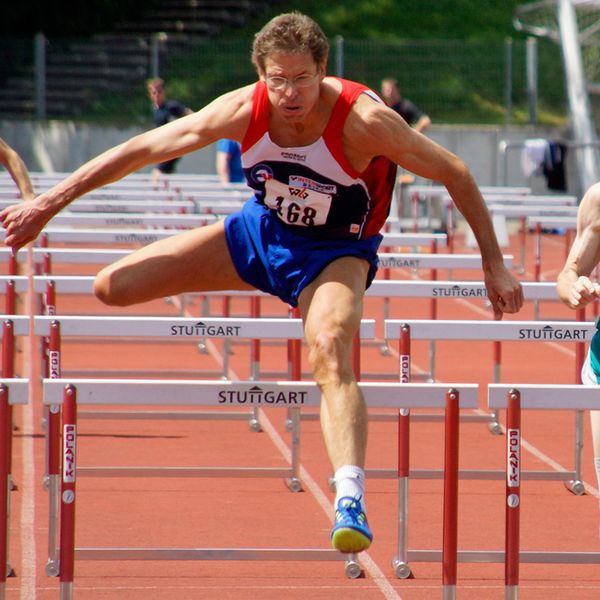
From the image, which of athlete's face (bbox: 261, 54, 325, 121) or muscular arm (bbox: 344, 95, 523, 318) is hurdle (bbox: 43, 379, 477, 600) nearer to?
muscular arm (bbox: 344, 95, 523, 318)

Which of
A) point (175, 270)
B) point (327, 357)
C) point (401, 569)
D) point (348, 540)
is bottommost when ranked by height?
point (401, 569)

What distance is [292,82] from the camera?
514 cm

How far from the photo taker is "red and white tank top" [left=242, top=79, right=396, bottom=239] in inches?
209

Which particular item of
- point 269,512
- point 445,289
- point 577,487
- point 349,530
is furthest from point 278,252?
point 577,487

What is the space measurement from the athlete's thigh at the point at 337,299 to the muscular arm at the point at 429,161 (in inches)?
15.3

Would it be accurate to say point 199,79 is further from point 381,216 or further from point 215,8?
point 381,216

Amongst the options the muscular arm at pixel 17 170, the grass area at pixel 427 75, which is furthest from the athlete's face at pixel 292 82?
the grass area at pixel 427 75

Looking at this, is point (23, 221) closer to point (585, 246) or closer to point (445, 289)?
point (585, 246)

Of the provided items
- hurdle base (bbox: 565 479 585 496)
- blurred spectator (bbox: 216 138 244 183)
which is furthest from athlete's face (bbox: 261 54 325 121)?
blurred spectator (bbox: 216 138 244 183)

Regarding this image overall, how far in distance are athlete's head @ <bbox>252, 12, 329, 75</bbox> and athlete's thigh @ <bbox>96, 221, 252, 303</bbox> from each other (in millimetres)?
807

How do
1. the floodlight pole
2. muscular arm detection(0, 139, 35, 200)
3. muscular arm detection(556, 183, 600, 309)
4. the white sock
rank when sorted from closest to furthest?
the white sock < muscular arm detection(556, 183, 600, 309) < muscular arm detection(0, 139, 35, 200) < the floodlight pole

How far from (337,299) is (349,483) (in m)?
0.79

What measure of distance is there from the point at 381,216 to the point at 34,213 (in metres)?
1.32

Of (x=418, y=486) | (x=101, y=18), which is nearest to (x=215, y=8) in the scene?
(x=101, y=18)
